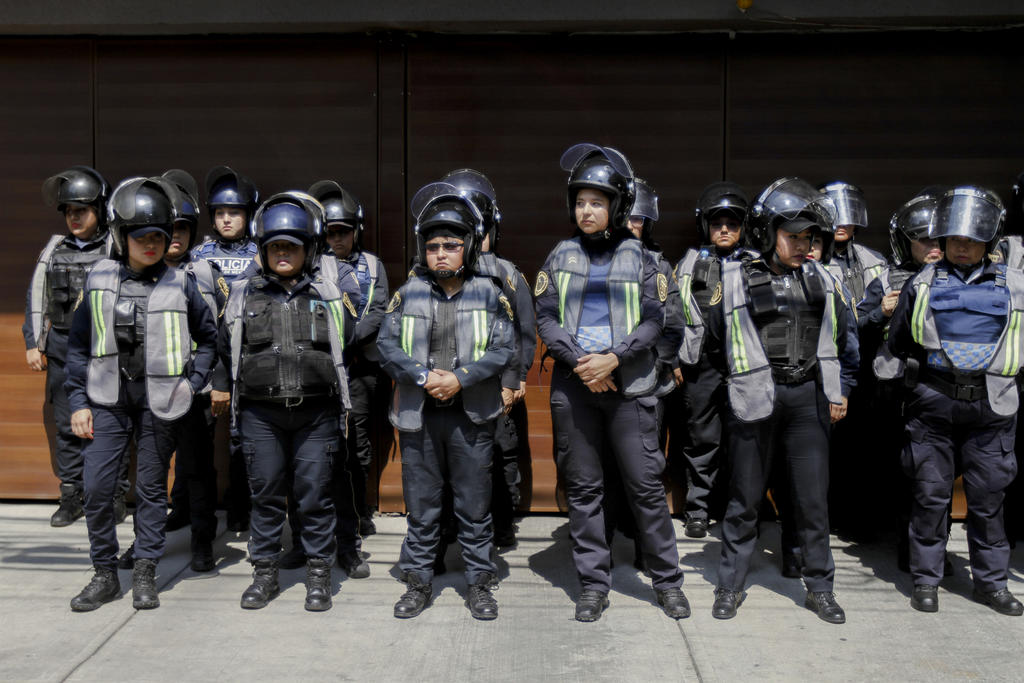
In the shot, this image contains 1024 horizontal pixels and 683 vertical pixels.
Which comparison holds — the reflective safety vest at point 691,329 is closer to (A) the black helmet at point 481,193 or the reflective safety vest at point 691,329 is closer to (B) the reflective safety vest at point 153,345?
(A) the black helmet at point 481,193

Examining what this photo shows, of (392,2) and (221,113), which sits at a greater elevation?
(392,2)

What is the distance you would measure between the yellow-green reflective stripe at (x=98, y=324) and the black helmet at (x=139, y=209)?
0.28 m

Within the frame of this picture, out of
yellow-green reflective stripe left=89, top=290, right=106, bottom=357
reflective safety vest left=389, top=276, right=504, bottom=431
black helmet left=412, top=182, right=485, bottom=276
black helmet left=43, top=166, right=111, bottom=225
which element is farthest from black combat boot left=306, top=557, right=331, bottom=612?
black helmet left=43, top=166, right=111, bottom=225

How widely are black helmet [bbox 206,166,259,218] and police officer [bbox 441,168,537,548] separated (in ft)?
4.26

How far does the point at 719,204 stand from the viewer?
20.8 feet

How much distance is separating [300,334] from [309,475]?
0.74 metres

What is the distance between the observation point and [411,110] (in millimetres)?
6918

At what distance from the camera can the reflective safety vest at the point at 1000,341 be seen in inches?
200

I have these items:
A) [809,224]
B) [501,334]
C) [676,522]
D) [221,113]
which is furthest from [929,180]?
[221,113]

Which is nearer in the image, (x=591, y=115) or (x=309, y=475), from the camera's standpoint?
A: (x=309, y=475)

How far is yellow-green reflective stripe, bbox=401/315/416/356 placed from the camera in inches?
201

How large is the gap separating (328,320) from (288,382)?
0.39m

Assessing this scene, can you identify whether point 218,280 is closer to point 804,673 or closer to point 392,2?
point 392,2

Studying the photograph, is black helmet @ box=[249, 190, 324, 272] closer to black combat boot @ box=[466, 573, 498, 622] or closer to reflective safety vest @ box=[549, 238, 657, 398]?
reflective safety vest @ box=[549, 238, 657, 398]
